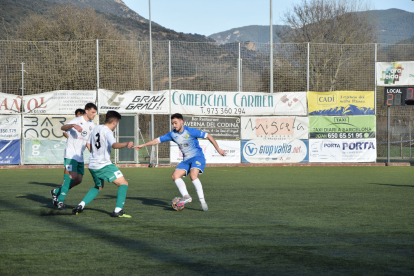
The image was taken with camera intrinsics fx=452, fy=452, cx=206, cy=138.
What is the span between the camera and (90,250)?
5137 mm

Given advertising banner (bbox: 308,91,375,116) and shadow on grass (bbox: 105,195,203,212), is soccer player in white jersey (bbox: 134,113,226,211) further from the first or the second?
advertising banner (bbox: 308,91,375,116)

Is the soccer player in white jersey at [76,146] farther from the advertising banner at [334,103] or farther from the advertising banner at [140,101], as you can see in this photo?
the advertising banner at [334,103]

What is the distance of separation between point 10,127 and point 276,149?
12744 millimetres

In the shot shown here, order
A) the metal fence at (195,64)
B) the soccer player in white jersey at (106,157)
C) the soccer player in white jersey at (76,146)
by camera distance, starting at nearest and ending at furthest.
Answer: the soccer player in white jersey at (106,157) → the soccer player in white jersey at (76,146) → the metal fence at (195,64)

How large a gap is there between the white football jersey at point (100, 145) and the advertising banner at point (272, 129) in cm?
1503

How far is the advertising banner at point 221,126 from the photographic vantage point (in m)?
22.1

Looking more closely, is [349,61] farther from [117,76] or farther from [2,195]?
[2,195]

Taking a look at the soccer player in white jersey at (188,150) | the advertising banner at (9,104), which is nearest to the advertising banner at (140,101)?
the advertising banner at (9,104)

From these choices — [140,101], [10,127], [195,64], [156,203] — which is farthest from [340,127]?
[10,127]

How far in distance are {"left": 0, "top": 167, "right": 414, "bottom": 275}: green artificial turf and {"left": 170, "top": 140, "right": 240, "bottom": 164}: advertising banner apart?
450 inches

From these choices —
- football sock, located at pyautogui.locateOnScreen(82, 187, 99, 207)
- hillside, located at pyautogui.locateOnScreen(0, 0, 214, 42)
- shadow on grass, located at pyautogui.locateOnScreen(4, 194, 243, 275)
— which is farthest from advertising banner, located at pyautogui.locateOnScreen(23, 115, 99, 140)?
hillside, located at pyautogui.locateOnScreen(0, 0, 214, 42)

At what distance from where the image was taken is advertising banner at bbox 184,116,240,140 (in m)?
22.1

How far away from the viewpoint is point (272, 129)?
22.2m

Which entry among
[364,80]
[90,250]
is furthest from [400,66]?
[90,250]
